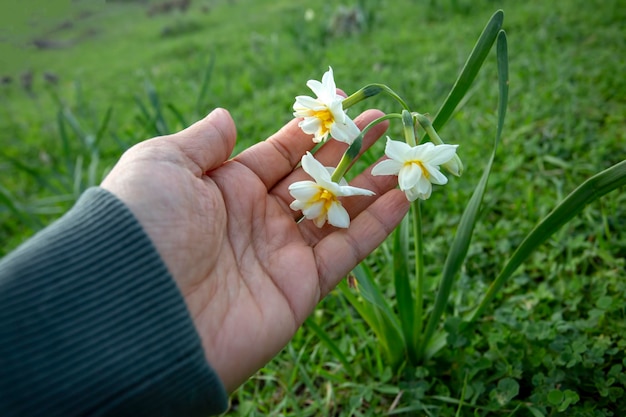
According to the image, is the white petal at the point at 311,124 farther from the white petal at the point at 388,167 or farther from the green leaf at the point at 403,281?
the green leaf at the point at 403,281

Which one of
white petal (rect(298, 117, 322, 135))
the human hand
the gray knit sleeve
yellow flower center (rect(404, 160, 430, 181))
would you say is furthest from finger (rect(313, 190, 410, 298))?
the gray knit sleeve

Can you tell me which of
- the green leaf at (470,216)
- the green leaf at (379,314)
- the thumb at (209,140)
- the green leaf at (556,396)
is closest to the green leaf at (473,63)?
the green leaf at (470,216)

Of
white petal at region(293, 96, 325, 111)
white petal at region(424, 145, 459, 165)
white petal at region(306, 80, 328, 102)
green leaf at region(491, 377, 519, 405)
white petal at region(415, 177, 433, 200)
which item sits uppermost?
white petal at region(306, 80, 328, 102)

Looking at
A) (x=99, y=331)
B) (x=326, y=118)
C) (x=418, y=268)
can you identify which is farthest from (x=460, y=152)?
(x=99, y=331)

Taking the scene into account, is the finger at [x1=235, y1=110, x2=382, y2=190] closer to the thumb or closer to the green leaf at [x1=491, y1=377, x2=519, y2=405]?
the thumb

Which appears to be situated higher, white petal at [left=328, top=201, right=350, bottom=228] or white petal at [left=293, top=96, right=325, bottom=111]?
white petal at [left=293, top=96, right=325, bottom=111]

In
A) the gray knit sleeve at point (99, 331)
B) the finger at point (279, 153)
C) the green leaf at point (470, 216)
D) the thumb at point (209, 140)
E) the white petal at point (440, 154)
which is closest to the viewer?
the gray knit sleeve at point (99, 331)

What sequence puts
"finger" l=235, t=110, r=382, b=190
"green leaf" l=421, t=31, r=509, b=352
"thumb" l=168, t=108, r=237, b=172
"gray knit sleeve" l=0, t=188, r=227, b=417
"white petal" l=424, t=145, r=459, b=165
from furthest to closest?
"finger" l=235, t=110, r=382, b=190
"thumb" l=168, t=108, r=237, b=172
"green leaf" l=421, t=31, r=509, b=352
"white petal" l=424, t=145, r=459, b=165
"gray knit sleeve" l=0, t=188, r=227, b=417
